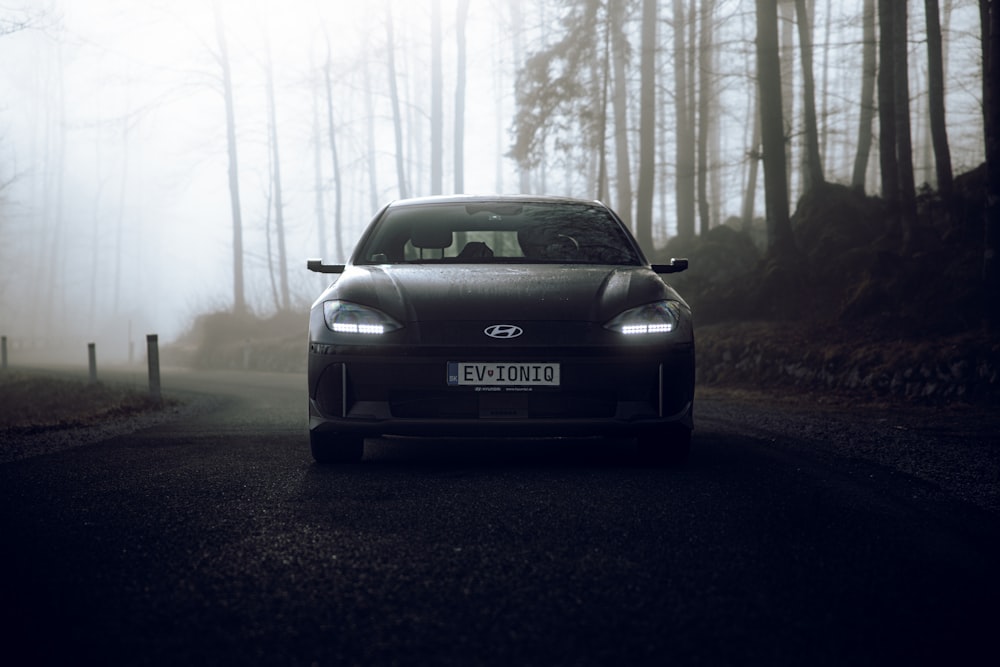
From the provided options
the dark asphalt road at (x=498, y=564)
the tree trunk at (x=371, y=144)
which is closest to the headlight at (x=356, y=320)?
the dark asphalt road at (x=498, y=564)

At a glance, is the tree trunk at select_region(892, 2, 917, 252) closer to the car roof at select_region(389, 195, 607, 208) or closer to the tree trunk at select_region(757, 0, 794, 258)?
the tree trunk at select_region(757, 0, 794, 258)

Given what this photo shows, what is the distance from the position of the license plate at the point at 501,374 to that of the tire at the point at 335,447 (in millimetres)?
760

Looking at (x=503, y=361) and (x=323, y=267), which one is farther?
(x=323, y=267)

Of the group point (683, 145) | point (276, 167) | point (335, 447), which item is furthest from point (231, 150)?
point (335, 447)

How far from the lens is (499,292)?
529cm

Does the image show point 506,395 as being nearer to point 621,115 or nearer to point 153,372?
point 153,372

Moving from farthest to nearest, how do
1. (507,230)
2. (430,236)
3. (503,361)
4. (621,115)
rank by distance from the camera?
(621,115)
(507,230)
(430,236)
(503,361)

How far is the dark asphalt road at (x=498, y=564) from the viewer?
2480mm

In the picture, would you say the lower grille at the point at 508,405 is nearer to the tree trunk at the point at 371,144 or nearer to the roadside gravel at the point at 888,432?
the roadside gravel at the point at 888,432

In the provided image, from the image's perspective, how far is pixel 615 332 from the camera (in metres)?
5.07

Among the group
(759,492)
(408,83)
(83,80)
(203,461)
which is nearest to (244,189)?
(408,83)

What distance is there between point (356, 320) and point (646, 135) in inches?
757

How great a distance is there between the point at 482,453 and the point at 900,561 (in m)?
3.15

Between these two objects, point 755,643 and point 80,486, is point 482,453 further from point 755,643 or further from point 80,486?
point 755,643
